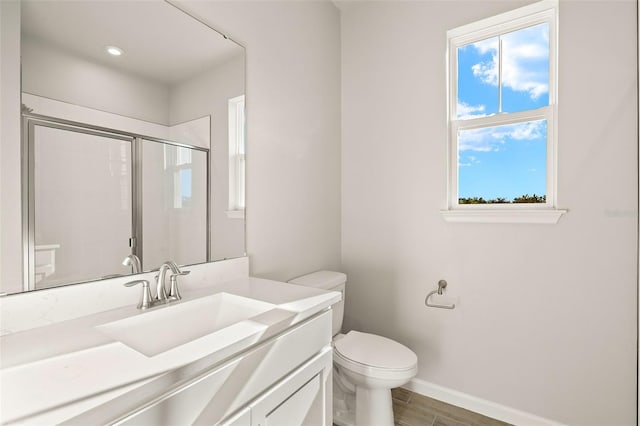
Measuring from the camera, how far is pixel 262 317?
95 cm

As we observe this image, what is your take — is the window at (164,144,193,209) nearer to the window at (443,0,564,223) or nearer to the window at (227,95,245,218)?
the window at (227,95,245,218)

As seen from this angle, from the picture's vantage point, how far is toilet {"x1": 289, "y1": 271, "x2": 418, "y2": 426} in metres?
1.52

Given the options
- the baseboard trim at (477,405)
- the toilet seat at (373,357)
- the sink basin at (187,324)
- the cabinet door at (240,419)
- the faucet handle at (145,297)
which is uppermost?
the faucet handle at (145,297)

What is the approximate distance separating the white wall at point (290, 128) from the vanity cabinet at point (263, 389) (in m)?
0.65

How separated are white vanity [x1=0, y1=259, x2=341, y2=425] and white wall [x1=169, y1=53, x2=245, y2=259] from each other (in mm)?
180

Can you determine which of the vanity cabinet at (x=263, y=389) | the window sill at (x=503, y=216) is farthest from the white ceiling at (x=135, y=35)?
the window sill at (x=503, y=216)

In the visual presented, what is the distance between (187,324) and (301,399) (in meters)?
0.48

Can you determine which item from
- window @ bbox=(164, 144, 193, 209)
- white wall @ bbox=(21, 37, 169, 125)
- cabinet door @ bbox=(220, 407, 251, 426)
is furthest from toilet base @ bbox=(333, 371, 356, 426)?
white wall @ bbox=(21, 37, 169, 125)

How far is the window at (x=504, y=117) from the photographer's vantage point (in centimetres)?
172

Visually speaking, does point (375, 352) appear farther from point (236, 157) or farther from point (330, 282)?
point (236, 157)

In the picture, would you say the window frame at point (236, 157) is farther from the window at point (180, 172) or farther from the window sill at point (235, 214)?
the window at point (180, 172)

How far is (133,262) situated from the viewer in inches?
44.8

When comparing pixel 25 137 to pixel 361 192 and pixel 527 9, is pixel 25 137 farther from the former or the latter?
pixel 527 9

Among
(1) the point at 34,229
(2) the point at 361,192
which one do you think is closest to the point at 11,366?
(1) the point at 34,229
